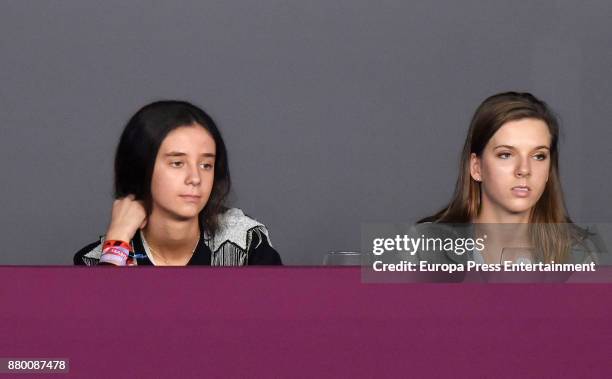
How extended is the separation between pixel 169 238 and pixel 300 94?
1895 mm

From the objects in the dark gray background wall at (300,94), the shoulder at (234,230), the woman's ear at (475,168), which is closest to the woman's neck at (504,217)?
the woman's ear at (475,168)

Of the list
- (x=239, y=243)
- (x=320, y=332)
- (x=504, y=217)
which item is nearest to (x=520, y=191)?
(x=504, y=217)

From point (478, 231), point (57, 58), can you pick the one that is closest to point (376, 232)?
point (478, 231)

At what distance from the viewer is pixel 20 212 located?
146 inches

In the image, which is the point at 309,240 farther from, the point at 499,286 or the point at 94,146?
the point at 499,286

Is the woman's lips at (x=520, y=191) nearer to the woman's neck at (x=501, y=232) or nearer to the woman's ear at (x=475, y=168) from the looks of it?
the woman's neck at (x=501, y=232)

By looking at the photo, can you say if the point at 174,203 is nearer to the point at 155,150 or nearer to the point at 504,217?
the point at 155,150

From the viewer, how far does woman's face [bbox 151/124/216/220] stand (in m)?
1.95

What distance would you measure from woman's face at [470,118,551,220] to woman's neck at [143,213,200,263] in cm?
62

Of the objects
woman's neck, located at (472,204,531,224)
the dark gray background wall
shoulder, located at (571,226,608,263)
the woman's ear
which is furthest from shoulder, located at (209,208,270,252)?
the dark gray background wall

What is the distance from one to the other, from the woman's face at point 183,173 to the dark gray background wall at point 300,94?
164 cm

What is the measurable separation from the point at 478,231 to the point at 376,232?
7.4 inches

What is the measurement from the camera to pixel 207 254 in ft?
6.91

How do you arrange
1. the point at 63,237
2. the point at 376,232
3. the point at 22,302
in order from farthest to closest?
1. the point at 63,237
2. the point at 376,232
3. the point at 22,302
